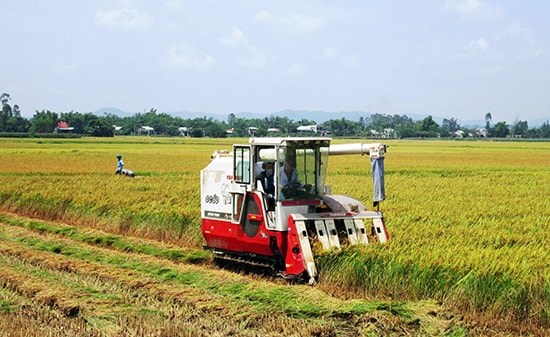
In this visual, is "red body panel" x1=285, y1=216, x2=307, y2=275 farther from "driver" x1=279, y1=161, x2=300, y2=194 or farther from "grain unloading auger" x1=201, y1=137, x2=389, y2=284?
"driver" x1=279, y1=161, x2=300, y2=194

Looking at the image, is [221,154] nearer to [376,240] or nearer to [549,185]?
[376,240]

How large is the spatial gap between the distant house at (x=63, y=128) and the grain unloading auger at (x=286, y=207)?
130m

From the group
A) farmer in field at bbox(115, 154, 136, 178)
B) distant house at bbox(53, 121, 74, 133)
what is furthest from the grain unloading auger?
distant house at bbox(53, 121, 74, 133)

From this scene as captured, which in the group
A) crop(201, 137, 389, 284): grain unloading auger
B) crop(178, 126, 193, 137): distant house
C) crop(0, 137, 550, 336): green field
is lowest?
crop(178, 126, 193, 137): distant house

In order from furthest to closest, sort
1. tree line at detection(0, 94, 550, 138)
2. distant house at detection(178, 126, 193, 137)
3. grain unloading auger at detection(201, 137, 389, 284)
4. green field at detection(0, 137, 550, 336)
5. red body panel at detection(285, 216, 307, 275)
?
distant house at detection(178, 126, 193, 137) → tree line at detection(0, 94, 550, 138) → grain unloading auger at detection(201, 137, 389, 284) → red body panel at detection(285, 216, 307, 275) → green field at detection(0, 137, 550, 336)

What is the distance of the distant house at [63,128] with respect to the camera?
13838 cm

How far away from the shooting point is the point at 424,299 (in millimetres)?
9953

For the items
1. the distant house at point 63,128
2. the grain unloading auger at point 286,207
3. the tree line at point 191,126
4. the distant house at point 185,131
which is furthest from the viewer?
the distant house at point 185,131

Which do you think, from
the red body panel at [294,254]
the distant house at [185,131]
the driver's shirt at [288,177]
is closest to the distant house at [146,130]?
the distant house at [185,131]

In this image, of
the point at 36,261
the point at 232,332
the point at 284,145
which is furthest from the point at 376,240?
the point at 36,261

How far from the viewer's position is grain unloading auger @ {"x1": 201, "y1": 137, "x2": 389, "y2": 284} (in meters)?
11.6

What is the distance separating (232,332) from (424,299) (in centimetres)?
298

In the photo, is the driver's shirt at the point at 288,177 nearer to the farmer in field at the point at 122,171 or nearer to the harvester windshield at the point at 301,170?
the harvester windshield at the point at 301,170

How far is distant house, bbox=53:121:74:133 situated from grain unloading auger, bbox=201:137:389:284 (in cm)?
13007
